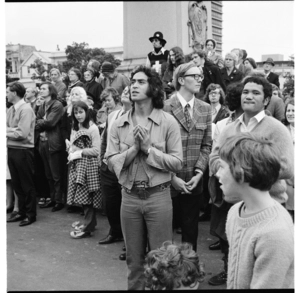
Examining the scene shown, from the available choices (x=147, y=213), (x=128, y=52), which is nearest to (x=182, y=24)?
(x=128, y=52)

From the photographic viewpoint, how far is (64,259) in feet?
14.1

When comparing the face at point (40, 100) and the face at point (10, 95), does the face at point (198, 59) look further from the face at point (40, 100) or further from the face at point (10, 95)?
the face at point (10, 95)

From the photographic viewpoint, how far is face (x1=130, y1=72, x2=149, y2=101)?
327 centimetres

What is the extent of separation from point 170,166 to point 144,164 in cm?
18

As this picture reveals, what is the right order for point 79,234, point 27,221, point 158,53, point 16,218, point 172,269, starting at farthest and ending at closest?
point 158,53
point 16,218
point 27,221
point 79,234
point 172,269

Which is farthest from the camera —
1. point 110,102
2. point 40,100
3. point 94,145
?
point 40,100

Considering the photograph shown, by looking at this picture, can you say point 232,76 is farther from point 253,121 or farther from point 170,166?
point 170,166

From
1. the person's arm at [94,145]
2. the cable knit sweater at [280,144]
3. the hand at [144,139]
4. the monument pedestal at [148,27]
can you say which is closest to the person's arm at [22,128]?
the person's arm at [94,145]

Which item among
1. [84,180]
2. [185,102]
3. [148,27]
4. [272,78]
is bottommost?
[84,180]

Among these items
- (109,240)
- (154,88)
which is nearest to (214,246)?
(109,240)

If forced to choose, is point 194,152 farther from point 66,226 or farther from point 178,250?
point 66,226

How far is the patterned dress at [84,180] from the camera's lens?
4.88 meters

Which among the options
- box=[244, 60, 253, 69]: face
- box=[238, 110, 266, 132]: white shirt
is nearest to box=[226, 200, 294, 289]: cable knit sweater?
box=[238, 110, 266, 132]: white shirt

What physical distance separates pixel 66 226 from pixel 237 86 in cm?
281
